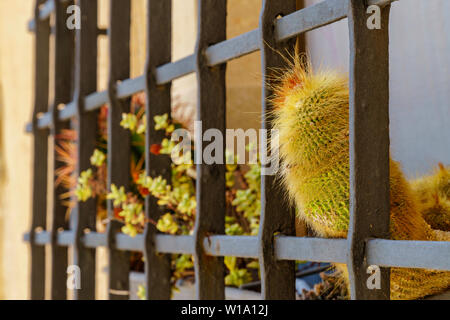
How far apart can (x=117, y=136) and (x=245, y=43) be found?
47 centimetres

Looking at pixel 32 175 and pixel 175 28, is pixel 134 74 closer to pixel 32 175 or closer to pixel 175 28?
pixel 175 28

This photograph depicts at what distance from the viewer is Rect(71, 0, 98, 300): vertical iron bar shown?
4.47ft

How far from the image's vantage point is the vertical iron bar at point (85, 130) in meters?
1.36

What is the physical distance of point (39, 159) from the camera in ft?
5.49

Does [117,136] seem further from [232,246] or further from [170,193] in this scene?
[232,246]

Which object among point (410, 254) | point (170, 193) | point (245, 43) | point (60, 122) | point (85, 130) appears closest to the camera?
Result: point (410, 254)

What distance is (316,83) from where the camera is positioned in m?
0.74

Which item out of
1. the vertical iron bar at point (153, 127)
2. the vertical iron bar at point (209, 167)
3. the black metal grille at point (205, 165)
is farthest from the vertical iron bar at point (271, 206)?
the vertical iron bar at point (153, 127)

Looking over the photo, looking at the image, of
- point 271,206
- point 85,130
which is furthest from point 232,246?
point 85,130

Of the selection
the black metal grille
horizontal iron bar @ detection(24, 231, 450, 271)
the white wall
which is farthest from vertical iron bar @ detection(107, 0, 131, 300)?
the white wall

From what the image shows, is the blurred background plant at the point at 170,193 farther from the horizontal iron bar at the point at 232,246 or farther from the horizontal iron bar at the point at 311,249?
the horizontal iron bar at the point at 311,249

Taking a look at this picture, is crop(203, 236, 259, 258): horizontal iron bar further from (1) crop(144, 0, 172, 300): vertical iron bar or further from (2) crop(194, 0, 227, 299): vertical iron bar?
(1) crop(144, 0, 172, 300): vertical iron bar

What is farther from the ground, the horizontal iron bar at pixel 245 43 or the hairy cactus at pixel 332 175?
the horizontal iron bar at pixel 245 43
